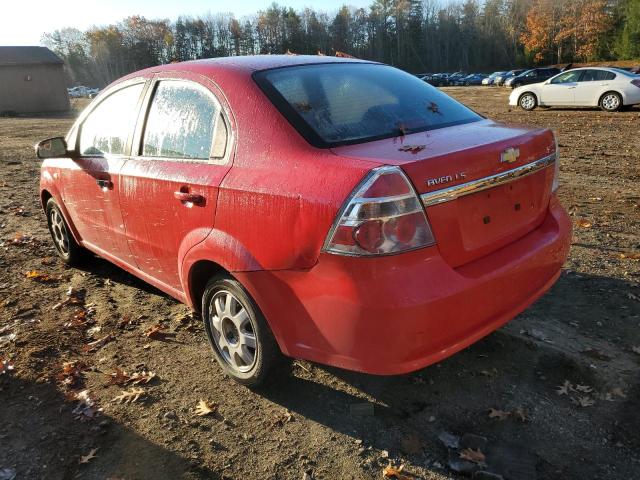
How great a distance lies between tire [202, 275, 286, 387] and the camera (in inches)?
112

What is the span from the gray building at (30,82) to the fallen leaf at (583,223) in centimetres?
3915

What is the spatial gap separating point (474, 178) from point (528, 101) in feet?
59.8

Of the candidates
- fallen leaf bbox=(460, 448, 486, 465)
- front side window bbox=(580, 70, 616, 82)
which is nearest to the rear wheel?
front side window bbox=(580, 70, 616, 82)

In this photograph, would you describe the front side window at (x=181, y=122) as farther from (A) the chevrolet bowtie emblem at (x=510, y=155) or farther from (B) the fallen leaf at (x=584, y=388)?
(B) the fallen leaf at (x=584, y=388)

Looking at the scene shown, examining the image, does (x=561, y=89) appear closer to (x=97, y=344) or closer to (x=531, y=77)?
(x=97, y=344)

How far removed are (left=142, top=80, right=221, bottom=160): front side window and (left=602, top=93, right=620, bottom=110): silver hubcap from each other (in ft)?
56.1

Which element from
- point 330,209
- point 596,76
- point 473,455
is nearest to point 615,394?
point 473,455

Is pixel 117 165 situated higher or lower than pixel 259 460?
higher

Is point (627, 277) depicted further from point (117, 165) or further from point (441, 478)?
point (117, 165)

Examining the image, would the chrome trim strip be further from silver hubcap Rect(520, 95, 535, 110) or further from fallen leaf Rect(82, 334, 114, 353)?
silver hubcap Rect(520, 95, 535, 110)

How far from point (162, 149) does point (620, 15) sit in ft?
261

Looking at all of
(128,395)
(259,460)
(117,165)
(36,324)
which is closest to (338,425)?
(259,460)

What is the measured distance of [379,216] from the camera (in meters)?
2.22

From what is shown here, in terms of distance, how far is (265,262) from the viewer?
2.59m
